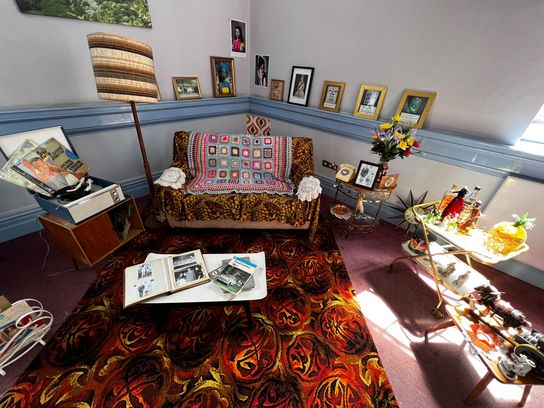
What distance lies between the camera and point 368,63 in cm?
231

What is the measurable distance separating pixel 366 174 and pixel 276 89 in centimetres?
181

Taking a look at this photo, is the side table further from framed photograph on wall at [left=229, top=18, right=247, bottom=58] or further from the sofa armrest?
framed photograph on wall at [left=229, top=18, right=247, bottom=58]

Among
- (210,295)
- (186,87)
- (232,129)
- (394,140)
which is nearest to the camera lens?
(210,295)

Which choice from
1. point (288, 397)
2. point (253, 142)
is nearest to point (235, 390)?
point (288, 397)

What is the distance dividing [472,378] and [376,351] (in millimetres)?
563

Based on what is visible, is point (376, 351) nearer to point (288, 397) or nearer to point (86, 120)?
point (288, 397)

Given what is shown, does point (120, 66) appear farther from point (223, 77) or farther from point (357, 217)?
point (357, 217)

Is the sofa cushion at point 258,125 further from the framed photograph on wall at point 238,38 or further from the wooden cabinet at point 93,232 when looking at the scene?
the wooden cabinet at point 93,232

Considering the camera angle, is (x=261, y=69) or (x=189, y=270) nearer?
(x=189, y=270)

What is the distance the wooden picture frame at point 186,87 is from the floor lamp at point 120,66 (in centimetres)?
108

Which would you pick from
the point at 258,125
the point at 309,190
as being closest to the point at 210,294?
the point at 309,190

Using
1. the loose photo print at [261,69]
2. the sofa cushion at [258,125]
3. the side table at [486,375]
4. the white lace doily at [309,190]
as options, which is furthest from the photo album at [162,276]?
the loose photo print at [261,69]

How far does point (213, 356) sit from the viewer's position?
4.59 feet

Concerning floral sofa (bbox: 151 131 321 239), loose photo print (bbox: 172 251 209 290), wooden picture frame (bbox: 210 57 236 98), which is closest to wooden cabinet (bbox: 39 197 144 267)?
floral sofa (bbox: 151 131 321 239)
